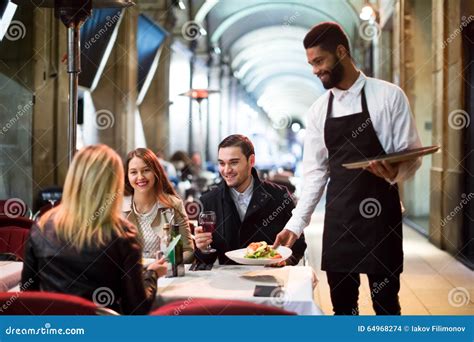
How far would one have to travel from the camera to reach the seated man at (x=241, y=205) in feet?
9.02

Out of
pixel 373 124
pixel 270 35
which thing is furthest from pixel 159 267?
pixel 270 35

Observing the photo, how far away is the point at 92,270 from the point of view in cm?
186

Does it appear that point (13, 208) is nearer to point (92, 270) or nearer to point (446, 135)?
point (92, 270)

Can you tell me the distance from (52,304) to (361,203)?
1140 mm

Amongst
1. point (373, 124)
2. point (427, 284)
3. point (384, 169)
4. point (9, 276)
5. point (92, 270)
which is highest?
point (373, 124)

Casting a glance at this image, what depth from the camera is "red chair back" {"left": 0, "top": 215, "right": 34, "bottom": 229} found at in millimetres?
2910

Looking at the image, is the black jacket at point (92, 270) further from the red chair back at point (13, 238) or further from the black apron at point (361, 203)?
the red chair back at point (13, 238)

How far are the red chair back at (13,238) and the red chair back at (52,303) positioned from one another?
122cm

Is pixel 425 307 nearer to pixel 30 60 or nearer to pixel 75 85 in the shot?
pixel 75 85

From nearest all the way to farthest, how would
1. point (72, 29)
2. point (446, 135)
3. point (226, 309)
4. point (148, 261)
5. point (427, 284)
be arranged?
1. point (226, 309)
2. point (148, 261)
3. point (72, 29)
4. point (427, 284)
5. point (446, 135)

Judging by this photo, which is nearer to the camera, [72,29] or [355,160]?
[355,160]

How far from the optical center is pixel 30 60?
349 cm
